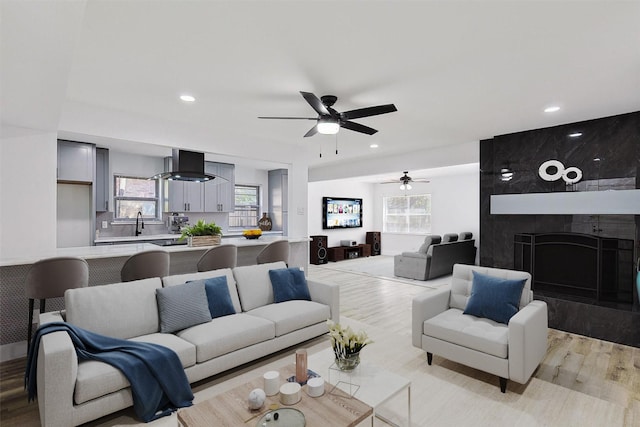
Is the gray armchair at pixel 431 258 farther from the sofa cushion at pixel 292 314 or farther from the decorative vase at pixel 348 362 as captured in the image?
the decorative vase at pixel 348 362

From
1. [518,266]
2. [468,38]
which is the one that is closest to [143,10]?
[468,38]

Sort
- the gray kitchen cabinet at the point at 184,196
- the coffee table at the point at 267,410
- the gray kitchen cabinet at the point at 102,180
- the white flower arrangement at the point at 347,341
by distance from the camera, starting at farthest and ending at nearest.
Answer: the gray kitchen cabinet at the point at 184,196 → the gray kitchen cabinet at the point at 102,180 → the white flower arrangement at the point at 347,341 → the coffee table at the point at 267,410

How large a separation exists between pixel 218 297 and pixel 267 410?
1.53 m

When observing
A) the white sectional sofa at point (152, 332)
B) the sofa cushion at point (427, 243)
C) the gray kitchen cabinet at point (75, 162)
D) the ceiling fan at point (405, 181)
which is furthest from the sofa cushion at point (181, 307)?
the ceiling fan at point (405, 181)

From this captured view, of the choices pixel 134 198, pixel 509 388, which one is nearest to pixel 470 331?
pixel 509 388

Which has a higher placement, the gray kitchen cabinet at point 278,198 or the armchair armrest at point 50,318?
the gray kitchen cabinet at point 278,198

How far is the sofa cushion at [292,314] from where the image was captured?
3.07m

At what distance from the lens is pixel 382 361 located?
305cm

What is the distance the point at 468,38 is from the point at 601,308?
11.8 ft

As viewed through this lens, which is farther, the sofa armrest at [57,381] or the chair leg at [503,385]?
the chair leg at [503,385]

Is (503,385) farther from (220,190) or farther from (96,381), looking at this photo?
(220,190)

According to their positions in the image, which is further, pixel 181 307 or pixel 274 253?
pixel 274 253

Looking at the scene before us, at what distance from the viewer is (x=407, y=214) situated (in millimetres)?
10258

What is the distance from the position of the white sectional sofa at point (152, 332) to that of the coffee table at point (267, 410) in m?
0.70
